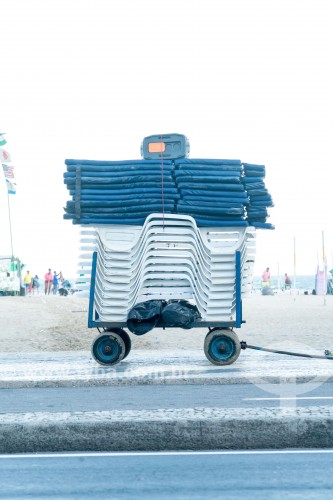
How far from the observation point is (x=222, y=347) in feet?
38.9

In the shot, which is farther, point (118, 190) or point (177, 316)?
point (118, 190)

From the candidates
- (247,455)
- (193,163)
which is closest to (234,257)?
(193,163)

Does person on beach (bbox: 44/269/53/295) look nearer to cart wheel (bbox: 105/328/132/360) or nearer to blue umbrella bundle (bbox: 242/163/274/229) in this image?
cart wheel (bbox: 105/328/132/360)

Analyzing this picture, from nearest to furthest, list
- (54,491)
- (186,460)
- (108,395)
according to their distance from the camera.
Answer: (54,491) < (186,460) < (108,395)

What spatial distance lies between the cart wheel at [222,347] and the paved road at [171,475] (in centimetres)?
558

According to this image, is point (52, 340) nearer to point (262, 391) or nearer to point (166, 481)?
point (262, 391)

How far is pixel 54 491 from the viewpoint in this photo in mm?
5043

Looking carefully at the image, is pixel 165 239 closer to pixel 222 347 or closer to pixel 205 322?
pixel 205 322

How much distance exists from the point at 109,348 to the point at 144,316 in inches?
30.1

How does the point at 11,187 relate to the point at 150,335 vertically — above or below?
above

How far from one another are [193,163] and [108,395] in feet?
12.5

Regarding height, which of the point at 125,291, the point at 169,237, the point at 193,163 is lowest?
the point at 125,291

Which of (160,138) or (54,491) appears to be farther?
(160,138)

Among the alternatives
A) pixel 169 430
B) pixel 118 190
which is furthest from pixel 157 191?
pixel 169 430
